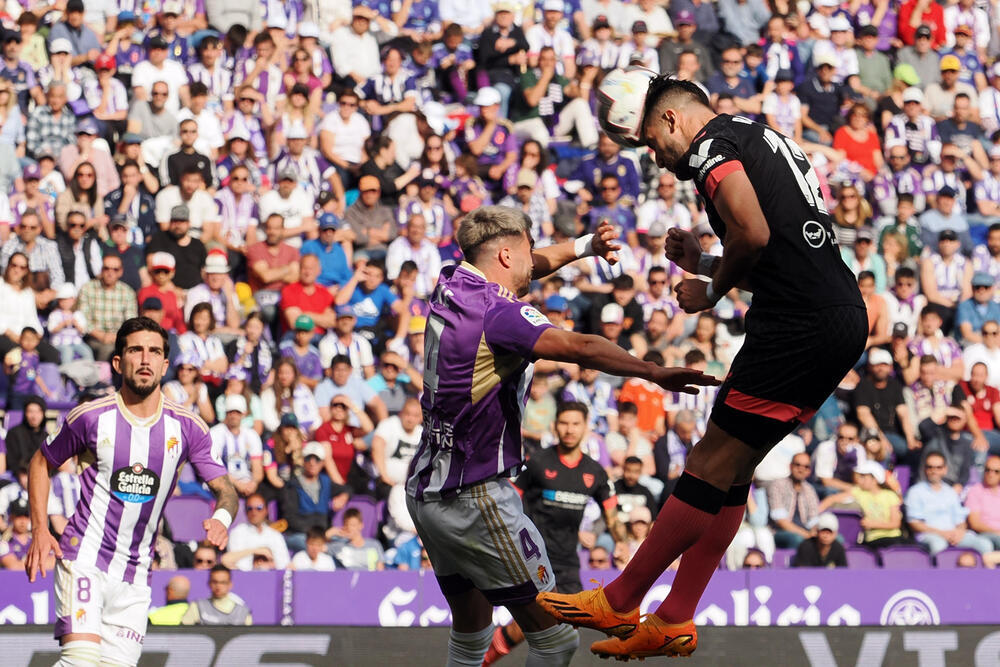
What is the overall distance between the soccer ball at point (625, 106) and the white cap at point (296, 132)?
33.9 feet

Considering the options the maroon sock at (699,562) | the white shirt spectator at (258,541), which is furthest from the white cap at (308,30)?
the maroon sock at (699,562)

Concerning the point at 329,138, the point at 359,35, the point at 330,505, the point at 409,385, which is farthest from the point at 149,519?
the point at 359,35

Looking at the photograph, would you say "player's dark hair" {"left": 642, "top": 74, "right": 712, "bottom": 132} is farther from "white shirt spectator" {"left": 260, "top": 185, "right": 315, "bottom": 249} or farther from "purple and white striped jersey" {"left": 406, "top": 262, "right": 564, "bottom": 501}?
"white shirt spectator" {"left": 260, "top": 185, "right": 315, "bottom": 249}

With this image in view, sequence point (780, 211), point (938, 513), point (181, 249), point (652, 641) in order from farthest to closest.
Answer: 1. point (181, 249)
2. point (938, 513)
3. point (652, 641)
4. point (780, 211)

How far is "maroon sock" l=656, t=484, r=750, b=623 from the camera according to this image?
21.9 ft

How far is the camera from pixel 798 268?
20.4ft

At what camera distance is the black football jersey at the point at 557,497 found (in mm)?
10844

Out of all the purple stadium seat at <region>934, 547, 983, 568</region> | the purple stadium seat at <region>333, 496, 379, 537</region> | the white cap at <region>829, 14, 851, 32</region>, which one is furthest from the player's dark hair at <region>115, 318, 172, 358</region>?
the white cap at <region>829, 14, 851, 32</region>

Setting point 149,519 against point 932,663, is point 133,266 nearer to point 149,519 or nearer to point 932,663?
point 149,519

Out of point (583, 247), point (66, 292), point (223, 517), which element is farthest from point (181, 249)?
point (583, 247)

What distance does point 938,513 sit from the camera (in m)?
14.5

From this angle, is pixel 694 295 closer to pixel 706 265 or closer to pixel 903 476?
pixel 706 265

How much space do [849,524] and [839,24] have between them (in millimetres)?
8480

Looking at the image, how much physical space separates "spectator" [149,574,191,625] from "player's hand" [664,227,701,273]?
622cm
